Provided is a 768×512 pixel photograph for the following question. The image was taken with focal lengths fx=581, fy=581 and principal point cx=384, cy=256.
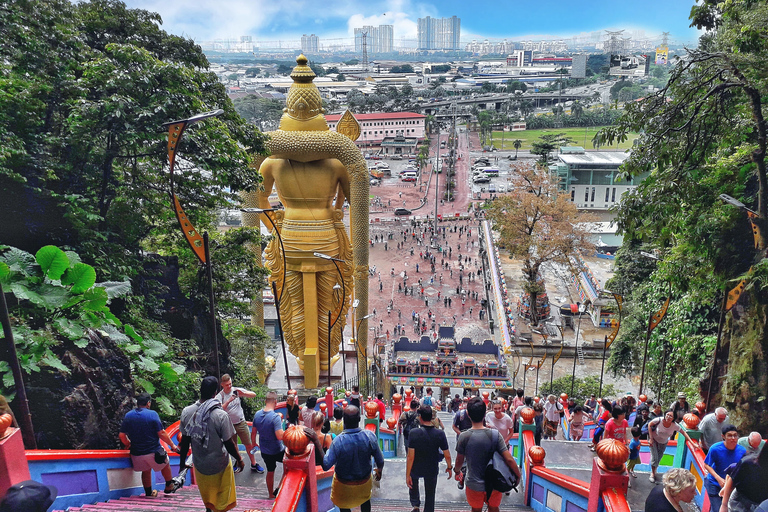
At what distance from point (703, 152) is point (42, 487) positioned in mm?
9987

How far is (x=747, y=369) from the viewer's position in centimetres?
940

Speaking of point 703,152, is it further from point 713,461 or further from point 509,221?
point 509,221

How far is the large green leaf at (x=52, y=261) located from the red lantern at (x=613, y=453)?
5.30 metres

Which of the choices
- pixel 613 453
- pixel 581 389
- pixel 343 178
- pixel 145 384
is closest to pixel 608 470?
pixel 613 453

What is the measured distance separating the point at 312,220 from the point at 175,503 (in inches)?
335

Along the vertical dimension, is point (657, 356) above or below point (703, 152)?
below

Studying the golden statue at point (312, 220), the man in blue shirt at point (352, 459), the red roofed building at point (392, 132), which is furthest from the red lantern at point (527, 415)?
the red roofed building at point (392, 132)

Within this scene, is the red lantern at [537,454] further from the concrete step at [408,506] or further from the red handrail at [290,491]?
the red handrail at [290,491]

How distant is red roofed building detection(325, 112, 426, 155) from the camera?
75.6 metres

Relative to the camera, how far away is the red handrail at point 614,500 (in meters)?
4.38

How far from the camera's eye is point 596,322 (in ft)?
84.1

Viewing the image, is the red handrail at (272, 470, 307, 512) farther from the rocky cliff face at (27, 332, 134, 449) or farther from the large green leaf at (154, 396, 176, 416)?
the large green leaf at (154, 396, 176, 416)

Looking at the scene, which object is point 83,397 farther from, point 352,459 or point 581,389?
point 581,389

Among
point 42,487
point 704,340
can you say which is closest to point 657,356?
point 704,340
